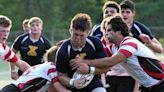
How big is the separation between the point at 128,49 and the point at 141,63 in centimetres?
29

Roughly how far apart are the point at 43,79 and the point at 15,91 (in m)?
0.48

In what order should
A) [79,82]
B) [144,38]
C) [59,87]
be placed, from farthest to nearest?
1. [144,38]
2. [59,87]
3. [79,82]

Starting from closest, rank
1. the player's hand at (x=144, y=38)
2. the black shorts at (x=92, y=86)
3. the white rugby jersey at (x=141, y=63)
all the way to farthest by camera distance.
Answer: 1. the white rugby jersey at (x=141, y=63)
2. the black shorts at (x=92, y=86)
3. the player's hand at (x=144, y=38)

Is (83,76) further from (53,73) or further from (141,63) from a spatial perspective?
(141,63)

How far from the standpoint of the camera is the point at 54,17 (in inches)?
1649

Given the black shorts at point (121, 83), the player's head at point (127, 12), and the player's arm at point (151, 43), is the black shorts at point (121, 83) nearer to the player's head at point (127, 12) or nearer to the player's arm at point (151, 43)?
the player's arm at point (151, 43)

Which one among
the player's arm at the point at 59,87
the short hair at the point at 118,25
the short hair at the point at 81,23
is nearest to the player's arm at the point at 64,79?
the player's arm at the point at 59,87

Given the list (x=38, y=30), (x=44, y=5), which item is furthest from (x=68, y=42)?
(x=44, y=5)

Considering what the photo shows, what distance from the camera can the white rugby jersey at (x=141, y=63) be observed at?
6.71 metres

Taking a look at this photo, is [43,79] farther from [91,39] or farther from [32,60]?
[32,60]

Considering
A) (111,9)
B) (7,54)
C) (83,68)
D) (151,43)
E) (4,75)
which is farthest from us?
(4,75)

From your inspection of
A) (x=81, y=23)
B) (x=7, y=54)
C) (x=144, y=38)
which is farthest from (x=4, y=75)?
(x=81, y=23)

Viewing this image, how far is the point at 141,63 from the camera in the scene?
686cm

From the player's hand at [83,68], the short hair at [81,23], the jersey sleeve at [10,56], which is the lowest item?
the jersey sleeve at [10,56]
